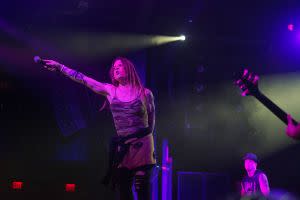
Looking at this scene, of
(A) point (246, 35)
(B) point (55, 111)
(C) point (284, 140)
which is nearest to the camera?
(B) point (55, 111)

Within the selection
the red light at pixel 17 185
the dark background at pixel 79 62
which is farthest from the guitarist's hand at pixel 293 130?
the red light at pixel 17 185

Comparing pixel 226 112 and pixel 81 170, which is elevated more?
pixel 226 112

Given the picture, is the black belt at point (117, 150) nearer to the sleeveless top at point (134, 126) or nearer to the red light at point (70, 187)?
the sleeveless top at point (134, 126)

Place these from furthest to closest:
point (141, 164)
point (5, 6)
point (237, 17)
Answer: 1. point (237, 17)
2. point (5, 6)
3. point (141, 164)

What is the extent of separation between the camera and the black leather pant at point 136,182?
295 cm

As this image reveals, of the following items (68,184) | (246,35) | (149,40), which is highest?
(246,35)

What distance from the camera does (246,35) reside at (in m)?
7.63

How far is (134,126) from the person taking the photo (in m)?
3.13

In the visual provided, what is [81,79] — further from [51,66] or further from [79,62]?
[79,62]

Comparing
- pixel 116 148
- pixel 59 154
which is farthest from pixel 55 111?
pixel 116 148

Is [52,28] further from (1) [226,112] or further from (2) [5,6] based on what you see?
(1) [226,112]

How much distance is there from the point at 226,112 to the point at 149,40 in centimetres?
317

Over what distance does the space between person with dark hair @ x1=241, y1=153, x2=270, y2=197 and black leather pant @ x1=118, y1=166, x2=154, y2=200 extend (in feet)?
12.8

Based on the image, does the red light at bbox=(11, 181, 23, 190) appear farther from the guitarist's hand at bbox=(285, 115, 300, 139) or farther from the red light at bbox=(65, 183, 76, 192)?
the guitarist's hand at bbox=(285, 115, 300, 139)
